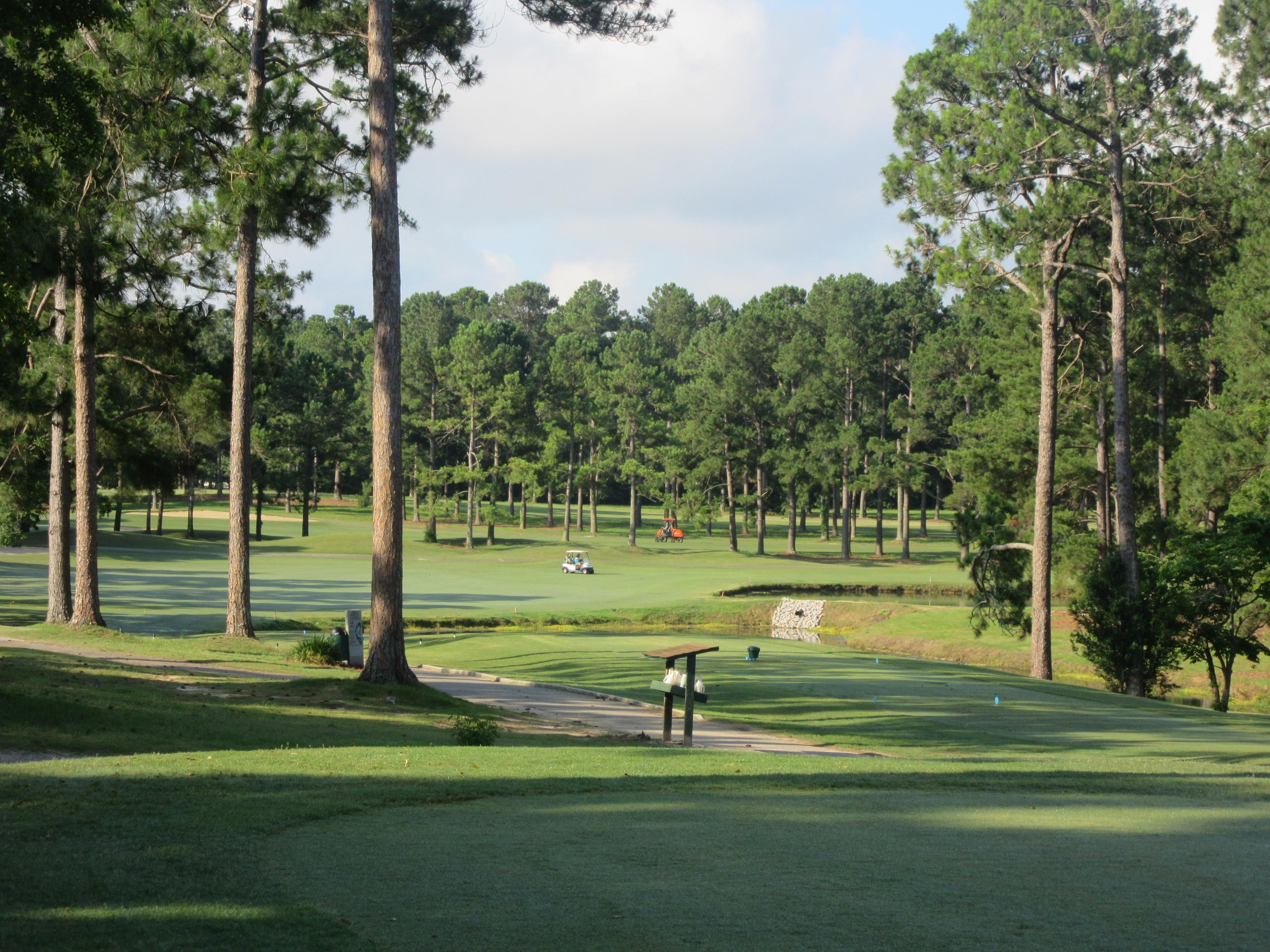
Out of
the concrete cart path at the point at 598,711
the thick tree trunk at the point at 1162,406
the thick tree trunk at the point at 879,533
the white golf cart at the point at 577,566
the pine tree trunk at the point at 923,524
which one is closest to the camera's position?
the concrete cart path at the point at 598,711

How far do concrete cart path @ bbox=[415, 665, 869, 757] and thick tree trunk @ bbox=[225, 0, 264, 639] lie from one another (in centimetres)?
441

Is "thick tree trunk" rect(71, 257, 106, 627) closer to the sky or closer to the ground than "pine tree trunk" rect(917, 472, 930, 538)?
closer to the sky

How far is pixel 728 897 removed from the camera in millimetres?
4754

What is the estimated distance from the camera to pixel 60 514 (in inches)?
883

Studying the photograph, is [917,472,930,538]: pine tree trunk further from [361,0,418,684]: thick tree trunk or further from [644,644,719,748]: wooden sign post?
[644,644,719,748]: wooden sign post

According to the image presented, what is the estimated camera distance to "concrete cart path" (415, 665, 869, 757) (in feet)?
44.9

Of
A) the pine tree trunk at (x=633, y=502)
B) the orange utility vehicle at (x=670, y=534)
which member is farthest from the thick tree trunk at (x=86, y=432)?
the orange utility vehicle at (x=670, y=534)

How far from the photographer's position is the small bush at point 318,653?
18938 millimetres

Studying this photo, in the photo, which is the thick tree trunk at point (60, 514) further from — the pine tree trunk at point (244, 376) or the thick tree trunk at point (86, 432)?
the pine tree trunk at point (244, 376)

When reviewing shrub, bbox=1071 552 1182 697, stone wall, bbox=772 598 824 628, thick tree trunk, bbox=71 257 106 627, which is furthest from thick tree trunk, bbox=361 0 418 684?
stone wall, bbox=772 598 824 628

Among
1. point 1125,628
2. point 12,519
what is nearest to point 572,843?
point 1125,628

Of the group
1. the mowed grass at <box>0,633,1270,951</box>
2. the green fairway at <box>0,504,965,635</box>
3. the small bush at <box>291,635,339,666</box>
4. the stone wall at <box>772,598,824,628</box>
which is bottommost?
the stone wall at <box>772,598,824,628</box>

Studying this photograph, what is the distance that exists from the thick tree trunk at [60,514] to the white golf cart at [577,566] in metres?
31.5

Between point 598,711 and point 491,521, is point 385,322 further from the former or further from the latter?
point 491,521
